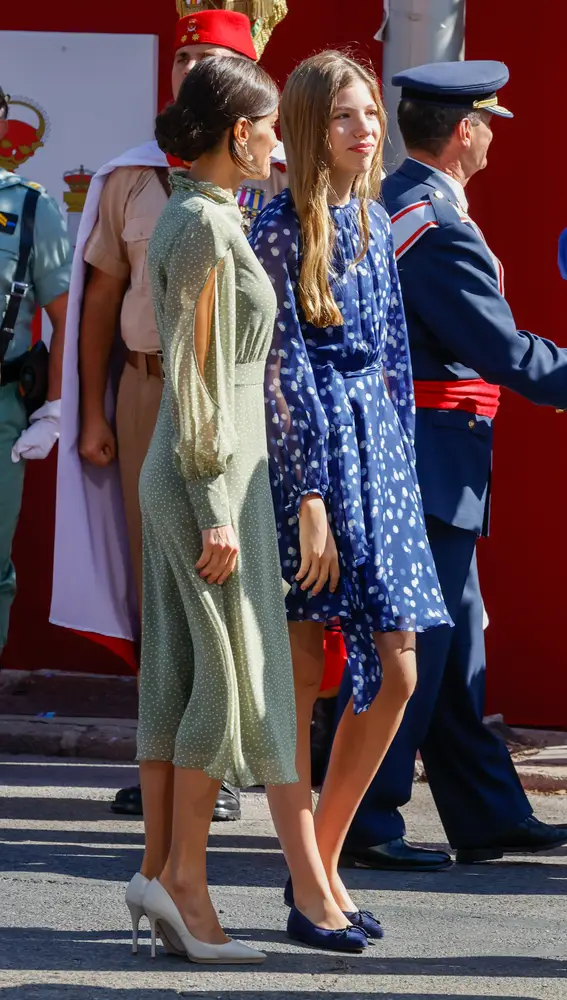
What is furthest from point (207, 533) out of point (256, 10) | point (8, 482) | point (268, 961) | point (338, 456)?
point (256, 10)

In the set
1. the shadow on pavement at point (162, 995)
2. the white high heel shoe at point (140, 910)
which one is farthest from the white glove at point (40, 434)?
the shadow on pavement at point (162, 995)

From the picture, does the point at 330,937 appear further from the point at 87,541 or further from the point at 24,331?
the point at 24,331

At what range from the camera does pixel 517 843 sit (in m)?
4.72

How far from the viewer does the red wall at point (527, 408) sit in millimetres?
5984

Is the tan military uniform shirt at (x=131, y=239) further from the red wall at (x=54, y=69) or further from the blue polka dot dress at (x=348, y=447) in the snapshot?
the red wall at (x=54, y=69)

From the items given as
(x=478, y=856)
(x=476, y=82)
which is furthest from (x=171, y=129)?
(x=478, y=856)

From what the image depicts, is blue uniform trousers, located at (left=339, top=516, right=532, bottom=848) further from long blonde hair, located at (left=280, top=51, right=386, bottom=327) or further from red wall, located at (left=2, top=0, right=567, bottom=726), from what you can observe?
red wall, located at (left=2, top=0, right=567, bottom=726)

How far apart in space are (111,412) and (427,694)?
A: 1.26 meters

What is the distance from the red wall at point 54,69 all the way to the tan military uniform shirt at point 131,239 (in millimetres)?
1279

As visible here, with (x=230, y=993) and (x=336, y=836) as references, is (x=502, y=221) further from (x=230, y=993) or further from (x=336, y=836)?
(x=230, y=993)

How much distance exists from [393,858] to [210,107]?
6.52 feet

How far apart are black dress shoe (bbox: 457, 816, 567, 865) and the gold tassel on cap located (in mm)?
2316

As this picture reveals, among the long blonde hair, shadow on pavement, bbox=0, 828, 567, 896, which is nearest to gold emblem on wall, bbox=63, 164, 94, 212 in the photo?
shadow on pavement, bbox=0, 828, 567, 896

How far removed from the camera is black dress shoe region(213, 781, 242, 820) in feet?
16.6
